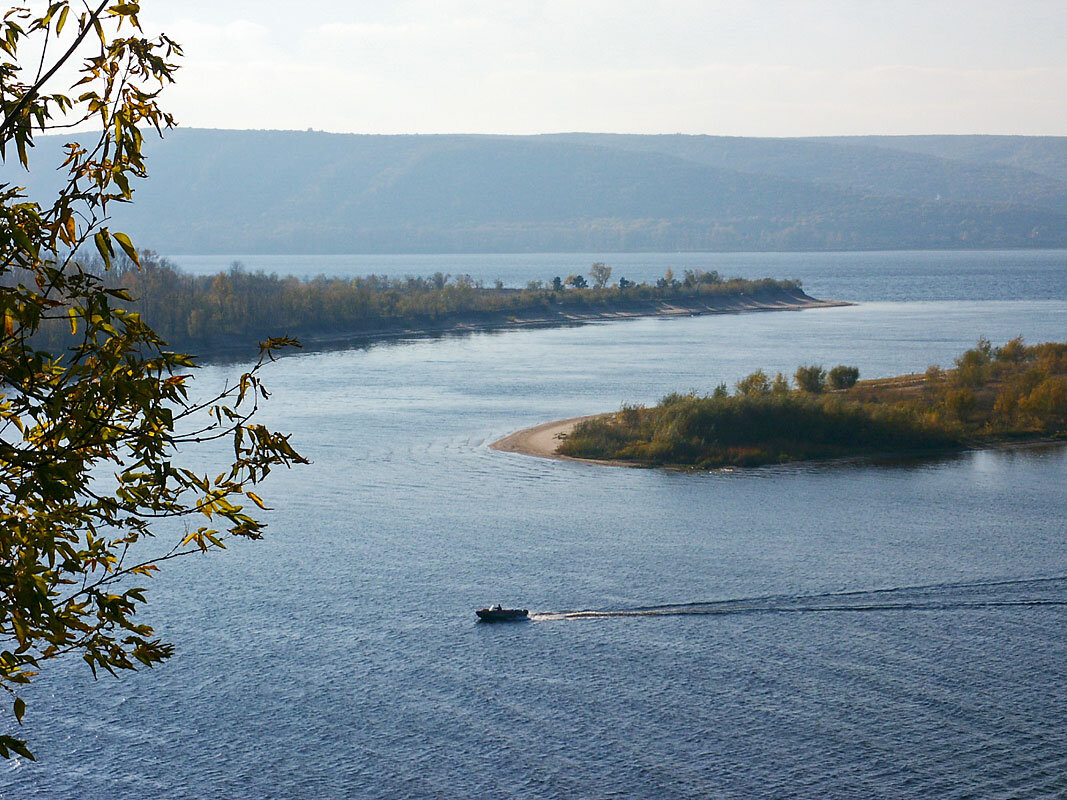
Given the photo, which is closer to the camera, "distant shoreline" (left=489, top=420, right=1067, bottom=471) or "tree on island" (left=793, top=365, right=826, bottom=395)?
"distant shoreline" (left=489, top=420, right=1067, bottom=471)

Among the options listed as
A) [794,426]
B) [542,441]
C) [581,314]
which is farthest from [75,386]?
[581,314]

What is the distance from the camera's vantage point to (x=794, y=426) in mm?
52750

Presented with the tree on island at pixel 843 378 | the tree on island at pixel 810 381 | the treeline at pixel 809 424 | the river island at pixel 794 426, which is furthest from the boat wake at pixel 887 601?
the tree on island at pixel 843 378

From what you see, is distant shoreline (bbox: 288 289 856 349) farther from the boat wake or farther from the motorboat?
the boat wake

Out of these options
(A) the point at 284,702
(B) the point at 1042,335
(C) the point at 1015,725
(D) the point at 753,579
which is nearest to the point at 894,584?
(D) the point at 753,579

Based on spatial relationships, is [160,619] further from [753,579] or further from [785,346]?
[785,346]

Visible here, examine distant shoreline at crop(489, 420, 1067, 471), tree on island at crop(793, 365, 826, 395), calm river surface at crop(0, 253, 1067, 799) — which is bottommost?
calm river surface at crop(0, 253, 1067, 799)

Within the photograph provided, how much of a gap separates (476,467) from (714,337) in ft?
221

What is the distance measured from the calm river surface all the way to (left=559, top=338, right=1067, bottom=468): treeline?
3116mm

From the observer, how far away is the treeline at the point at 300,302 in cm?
9862

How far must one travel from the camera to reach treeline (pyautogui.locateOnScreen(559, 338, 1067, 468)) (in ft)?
165

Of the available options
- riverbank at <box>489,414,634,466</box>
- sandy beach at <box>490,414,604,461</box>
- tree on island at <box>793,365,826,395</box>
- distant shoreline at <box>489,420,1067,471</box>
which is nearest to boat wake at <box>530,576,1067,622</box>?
distant shoreline at <box>489,420,1067,471</box>

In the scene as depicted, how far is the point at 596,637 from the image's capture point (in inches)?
1031

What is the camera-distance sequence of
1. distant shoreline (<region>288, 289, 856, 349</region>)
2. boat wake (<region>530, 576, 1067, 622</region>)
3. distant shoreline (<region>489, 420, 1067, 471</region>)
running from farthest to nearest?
distant shoreline (<region>288, 289, 856, 349</region>)
distant shoreline (<region>489, 420, 1067, 471</region>)
boat wake (<region>530, 576, 1067, 622</region>)
